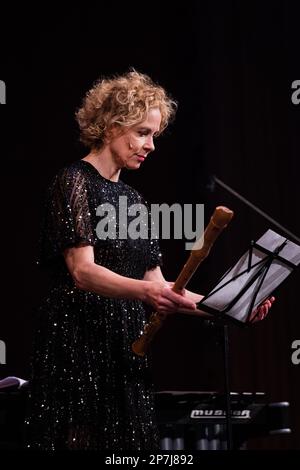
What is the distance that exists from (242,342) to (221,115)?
4.31 ft

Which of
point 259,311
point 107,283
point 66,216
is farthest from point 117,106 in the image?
point 259,311

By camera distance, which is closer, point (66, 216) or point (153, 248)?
point (66, 216)

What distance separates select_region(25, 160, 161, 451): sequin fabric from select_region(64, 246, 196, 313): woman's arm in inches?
1.9

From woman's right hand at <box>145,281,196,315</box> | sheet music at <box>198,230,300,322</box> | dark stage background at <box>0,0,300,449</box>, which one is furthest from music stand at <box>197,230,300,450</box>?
dark stage background at <box>0,0,300,449</box>

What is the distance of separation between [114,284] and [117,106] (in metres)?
0.62

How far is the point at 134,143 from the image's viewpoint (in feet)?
8.18

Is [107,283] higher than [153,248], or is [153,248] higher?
[153,248]

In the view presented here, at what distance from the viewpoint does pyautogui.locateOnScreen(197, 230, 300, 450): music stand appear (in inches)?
89.5

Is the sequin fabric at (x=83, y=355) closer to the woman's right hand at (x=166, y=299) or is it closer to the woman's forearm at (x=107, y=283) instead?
the woman's forearm at (x=107, y=283)

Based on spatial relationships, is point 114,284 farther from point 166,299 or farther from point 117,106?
point 117,106

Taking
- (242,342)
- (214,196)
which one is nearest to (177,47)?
(214,196)

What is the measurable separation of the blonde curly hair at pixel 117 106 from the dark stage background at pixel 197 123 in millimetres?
1802

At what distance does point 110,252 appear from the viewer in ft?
7.91
